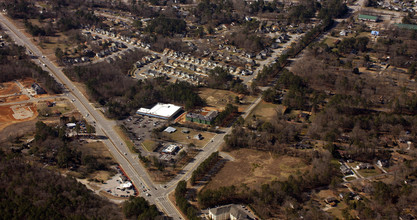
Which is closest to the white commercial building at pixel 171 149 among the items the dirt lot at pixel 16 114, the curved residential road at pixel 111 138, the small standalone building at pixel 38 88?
the curved residential road at pixel 111 138

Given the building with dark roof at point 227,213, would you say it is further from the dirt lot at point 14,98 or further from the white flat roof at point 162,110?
the dirt lot at point 14,98

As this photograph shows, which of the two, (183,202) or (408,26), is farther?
(408,26)

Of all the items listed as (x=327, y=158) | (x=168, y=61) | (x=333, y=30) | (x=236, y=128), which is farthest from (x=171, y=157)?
(x=333, y=30)

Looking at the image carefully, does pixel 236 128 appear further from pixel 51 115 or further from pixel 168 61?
pixel 168 61

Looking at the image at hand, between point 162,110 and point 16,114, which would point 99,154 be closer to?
point 162,110

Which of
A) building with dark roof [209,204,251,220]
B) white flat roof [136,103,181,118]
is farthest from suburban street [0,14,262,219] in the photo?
white flat roof [136,103,181,118]

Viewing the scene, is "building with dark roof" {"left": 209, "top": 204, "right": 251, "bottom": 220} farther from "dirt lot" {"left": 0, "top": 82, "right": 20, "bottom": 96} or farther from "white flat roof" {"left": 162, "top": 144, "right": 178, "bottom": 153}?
"dirt lot" {"left": 0, "top": 82, "right": 20, "bottom": 96}

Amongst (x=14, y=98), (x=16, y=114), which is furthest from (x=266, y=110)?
(x=14, y=98)

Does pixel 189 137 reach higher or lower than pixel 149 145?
higher
